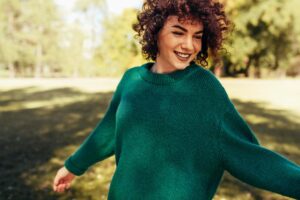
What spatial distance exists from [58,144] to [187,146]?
824cm

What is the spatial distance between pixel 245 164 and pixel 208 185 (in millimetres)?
255

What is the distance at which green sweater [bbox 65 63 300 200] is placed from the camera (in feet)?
6.19

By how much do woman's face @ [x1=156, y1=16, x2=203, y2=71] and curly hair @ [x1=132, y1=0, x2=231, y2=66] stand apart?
0.04 meters

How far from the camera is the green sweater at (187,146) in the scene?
6.19ft

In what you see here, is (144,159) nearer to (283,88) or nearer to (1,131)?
(1,131)

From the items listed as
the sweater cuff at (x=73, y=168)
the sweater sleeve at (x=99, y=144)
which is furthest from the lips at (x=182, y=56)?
the sweater cuff at (x=73, y=168)

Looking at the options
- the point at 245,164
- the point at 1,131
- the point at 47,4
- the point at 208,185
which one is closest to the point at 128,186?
the point at 208,185

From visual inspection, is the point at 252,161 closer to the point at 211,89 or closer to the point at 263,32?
the point at 211,89

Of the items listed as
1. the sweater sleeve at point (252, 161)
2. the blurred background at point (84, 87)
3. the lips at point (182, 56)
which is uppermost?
the lips at point (182, 56)

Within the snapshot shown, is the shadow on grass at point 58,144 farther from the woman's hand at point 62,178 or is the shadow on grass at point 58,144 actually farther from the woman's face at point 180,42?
the woman's face at point 180,42

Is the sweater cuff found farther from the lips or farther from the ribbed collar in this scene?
the lips

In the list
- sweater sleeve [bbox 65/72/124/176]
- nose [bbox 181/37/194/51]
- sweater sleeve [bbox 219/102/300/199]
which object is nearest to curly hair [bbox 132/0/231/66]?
nose [bbox 181/37/194/51]

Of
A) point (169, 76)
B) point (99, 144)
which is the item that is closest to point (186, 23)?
point (169, 76)

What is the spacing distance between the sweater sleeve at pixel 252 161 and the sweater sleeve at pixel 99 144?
0.88 metres
